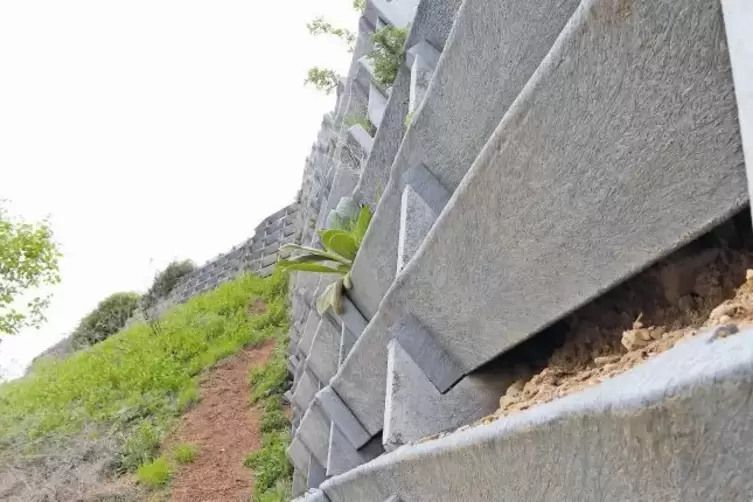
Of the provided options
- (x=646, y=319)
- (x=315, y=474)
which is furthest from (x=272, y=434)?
(x=646, y=319)

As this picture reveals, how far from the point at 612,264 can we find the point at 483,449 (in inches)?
15.9

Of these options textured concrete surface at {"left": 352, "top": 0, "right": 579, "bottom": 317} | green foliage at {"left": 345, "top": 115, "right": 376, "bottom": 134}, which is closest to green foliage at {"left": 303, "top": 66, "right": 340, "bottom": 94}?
green foliage at {"left": 345, "top": 115, "right": 376, "bottom": 134}

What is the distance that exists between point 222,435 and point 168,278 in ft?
36.5

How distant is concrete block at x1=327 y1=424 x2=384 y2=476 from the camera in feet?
10.8

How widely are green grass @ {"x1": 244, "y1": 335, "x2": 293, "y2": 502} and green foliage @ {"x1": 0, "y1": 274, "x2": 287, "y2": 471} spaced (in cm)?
88

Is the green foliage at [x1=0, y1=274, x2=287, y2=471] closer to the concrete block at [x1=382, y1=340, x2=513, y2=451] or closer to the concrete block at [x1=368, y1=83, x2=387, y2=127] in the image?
the concrete block at [x1=368, y1=83, x2=387, y2=127]

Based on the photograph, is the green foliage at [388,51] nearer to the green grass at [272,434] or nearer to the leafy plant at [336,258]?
the leafy plant at [336,258]

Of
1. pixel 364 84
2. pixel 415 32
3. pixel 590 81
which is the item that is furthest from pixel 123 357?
pixel 590 81

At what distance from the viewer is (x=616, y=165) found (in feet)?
4.10

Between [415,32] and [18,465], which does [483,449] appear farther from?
[18,465]

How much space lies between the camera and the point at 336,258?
3.88 m

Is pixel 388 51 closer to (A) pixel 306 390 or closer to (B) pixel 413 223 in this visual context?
(B) pixel 413 223

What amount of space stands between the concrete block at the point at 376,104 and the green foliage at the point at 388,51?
508 millimetres

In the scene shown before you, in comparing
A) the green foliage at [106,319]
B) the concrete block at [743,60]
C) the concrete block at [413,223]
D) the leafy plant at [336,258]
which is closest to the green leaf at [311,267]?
the leafy plant at [336,258]
